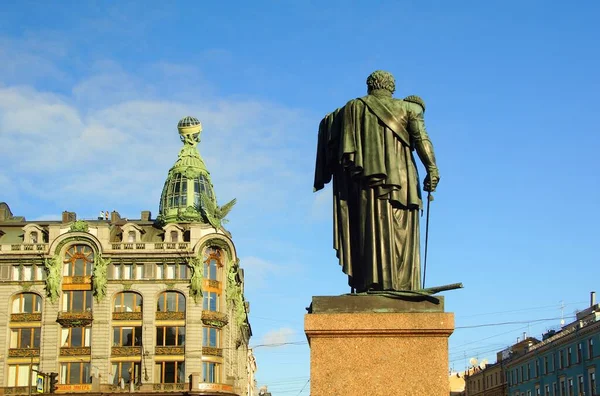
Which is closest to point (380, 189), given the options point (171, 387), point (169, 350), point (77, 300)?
point (171, 387)

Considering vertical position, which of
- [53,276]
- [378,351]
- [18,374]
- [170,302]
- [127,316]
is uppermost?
[53,276]

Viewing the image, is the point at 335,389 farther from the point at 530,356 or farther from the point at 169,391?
the point at 530,356

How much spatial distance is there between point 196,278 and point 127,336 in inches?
288

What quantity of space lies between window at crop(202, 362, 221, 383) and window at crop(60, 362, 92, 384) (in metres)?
9.14

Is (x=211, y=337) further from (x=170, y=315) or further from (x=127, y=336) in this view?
(x=127, y=336)

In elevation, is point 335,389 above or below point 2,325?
below

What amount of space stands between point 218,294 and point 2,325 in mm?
17580

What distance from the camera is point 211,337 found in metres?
74.7

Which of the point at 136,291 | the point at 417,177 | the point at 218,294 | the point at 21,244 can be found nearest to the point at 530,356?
the point at 218,294

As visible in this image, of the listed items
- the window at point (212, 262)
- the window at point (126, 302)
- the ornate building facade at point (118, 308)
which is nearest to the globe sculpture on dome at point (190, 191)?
the ornate building facade at point (118, 308)

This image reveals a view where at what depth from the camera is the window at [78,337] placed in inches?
2896

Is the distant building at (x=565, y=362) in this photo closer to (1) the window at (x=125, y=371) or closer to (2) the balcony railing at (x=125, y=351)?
(2) the balcony railing at (x=125, y=351)

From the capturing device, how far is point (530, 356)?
9894cm

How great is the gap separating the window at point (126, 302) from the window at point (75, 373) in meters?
5.16
